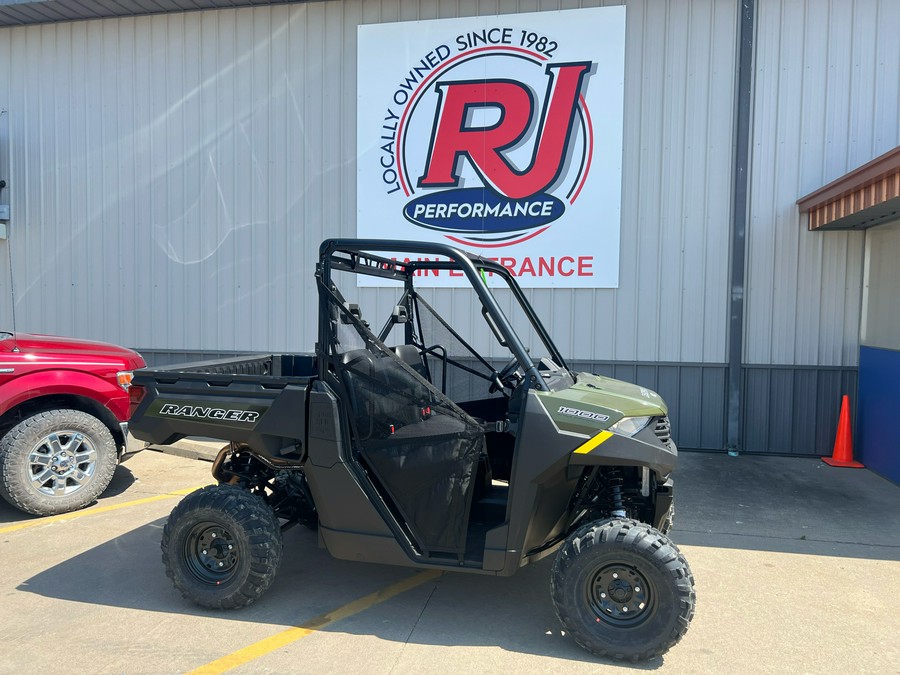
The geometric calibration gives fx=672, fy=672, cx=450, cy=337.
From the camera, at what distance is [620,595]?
3.37 m

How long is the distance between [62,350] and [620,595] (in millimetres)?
5096

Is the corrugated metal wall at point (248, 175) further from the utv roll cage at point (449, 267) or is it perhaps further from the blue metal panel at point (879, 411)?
the utv roll cage at point (449, 267)

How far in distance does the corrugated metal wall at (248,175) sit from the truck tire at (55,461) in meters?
3.56

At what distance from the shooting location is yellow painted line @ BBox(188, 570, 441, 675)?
10.8 ft

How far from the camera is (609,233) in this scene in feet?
26.6

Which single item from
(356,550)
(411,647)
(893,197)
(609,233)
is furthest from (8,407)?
(893,197)

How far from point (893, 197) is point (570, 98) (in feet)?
12.5

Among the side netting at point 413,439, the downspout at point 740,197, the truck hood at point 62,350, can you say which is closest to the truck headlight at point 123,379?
the truck hood at point 62,350

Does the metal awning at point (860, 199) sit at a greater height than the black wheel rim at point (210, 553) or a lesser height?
greater

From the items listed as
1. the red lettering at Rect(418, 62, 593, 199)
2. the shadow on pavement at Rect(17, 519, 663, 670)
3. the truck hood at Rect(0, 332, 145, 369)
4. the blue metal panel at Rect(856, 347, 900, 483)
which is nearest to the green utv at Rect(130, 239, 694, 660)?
the shadow on pavement at Rect(17, 519, 663, 670)

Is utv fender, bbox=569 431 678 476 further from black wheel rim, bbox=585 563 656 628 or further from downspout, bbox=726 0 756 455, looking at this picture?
downspout, bbox=726 0 756 455

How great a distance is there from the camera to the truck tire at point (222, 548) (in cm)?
377

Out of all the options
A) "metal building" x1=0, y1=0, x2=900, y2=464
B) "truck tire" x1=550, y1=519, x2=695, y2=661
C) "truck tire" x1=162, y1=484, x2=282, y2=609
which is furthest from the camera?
"metal building" x1=0, y1=0, x2=900, y2=464

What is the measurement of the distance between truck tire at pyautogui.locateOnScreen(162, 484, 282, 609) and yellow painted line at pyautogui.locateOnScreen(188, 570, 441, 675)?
342mm
